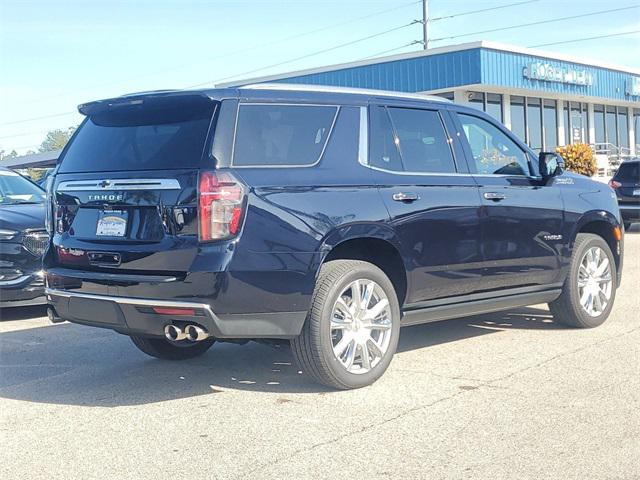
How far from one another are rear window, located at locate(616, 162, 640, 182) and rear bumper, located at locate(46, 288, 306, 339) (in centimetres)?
1484

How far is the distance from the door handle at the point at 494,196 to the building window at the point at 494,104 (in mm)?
28051

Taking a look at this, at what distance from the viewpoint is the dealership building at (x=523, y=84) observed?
30453 millimetres

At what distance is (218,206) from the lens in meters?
4.80

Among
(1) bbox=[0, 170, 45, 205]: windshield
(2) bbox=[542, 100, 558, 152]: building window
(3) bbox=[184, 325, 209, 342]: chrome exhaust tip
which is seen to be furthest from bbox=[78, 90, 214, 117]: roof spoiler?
(2) bbox=[542, 100, 558, 152]: building window

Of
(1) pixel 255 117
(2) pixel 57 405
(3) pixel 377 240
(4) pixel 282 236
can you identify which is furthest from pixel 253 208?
(2) pixel 57 405

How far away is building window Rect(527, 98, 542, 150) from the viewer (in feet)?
119

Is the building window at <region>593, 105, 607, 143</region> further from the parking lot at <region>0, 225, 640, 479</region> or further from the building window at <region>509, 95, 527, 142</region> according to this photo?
the parking lot at <region>0, 225, 640, 479</region>

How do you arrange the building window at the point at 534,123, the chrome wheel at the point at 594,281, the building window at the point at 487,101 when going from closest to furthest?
the chrome wheel at the point at 594,281 → the building window at the point at 487,101 → the building window at the point at 534,123

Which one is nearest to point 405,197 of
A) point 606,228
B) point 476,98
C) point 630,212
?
point 606,228

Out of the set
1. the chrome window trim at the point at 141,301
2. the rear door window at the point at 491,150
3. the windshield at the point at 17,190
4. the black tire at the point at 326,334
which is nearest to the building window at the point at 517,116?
the windshield at the point at 17,190

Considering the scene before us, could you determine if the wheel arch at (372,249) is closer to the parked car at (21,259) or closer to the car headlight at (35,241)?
the parked car at (21,259)

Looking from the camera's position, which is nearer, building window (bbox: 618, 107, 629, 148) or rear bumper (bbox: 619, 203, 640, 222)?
rear bumper (bbox: 619, 203, 640, 222)

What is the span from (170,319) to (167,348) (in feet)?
5.41

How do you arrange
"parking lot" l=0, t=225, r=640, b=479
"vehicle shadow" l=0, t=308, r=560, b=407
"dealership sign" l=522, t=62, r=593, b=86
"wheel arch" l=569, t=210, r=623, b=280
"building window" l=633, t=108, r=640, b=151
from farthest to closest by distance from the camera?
1. "building window" l=633, t=108, r=640, b=151
2. "dealership sign" l=522, t=62, r=593, b=86
3. "wheel arch" l=569, t=210, r=623, b=280
4. "vehicle shadow" l=0, t=308, r=560, b=407
5. "parking lot" l=0, t=225, r=640, b=479
